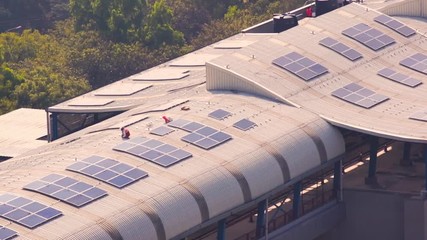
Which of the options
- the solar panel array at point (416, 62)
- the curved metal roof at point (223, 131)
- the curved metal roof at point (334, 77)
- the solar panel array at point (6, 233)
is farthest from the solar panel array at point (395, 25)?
the solar panel array at point (6, 233)

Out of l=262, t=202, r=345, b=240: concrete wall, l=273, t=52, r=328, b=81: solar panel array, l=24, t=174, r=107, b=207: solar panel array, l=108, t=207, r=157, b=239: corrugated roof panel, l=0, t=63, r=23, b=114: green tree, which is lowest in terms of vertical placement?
l=0, t=63, r=23, b=114: green tree

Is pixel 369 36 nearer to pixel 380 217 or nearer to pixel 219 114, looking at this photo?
pixel 380 217

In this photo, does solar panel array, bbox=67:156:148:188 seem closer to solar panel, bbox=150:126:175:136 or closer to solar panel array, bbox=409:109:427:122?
solar panel, bbox=150:126:175:136

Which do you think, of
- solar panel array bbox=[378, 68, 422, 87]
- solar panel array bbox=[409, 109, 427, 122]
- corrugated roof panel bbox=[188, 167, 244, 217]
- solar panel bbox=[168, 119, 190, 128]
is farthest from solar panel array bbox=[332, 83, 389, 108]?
corrugated roof panel bbox=[188, 167, 244, 217]

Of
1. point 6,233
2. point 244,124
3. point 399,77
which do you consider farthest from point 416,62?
point 6,233

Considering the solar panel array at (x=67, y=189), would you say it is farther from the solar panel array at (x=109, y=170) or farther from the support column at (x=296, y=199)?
the support column at (x=296, y=199)

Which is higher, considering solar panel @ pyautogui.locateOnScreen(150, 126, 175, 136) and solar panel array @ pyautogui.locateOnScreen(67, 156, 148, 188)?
solar panel array @ pyautogui.locateOnScreen(67, 156, 148, 188)

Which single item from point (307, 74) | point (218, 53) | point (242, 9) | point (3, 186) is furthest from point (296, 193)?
point (242, 9)
